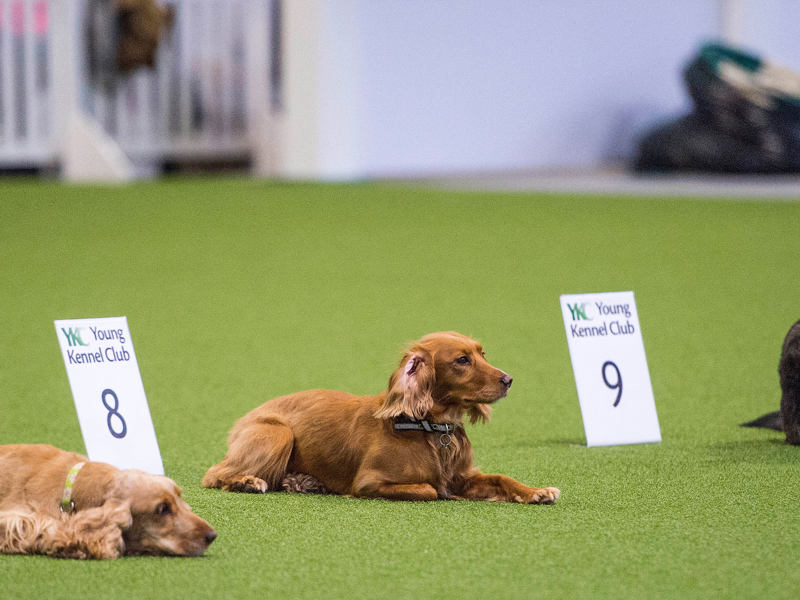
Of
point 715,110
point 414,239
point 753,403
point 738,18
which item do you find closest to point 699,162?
point 715,110

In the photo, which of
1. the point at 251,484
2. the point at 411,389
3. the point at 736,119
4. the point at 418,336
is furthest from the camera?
the point at 736,119

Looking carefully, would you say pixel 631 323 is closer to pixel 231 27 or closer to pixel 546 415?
pixel 546 415

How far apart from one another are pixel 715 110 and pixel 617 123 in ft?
8.70

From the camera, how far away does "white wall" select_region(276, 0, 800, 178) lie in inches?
381

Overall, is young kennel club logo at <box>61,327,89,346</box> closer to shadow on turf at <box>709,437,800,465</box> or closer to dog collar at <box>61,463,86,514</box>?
dog collar at <box>61,463,86,514</box>

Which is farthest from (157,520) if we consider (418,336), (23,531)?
(418,336)

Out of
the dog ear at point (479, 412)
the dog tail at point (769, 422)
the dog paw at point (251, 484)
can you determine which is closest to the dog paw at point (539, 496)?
the dog ear at point (479, 412)

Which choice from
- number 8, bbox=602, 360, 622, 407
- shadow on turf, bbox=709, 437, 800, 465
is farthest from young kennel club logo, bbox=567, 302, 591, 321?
shadow on turf, bbox=709, 437, 800, 465

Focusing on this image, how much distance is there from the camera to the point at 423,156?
10914mm

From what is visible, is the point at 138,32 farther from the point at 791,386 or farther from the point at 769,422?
the point at 791,386

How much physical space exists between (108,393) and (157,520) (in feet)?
1.86

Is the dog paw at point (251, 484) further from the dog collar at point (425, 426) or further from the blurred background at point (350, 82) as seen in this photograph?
the blurred background at point (350, 82)

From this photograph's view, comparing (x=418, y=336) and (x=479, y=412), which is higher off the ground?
(x=479, y=412)

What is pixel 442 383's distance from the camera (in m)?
2.09
